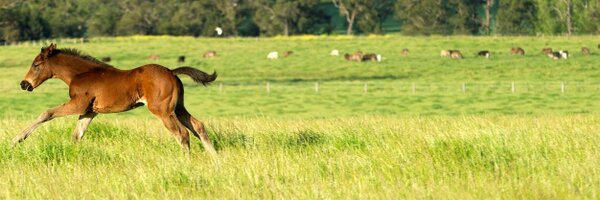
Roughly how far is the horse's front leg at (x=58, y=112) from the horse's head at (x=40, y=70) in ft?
2.79

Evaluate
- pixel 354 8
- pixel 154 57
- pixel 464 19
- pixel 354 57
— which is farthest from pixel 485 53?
pixel 354 8

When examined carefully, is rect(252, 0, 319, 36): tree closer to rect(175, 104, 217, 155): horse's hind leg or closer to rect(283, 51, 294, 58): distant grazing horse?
rect(283, 51, 294, 58): distant grazing horse

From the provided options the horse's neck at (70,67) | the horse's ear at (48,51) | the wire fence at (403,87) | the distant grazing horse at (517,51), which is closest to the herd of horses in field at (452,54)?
the distant grazing horse at (517,51)

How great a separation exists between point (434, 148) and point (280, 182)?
248cm

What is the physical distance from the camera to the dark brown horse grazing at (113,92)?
49.4 ft

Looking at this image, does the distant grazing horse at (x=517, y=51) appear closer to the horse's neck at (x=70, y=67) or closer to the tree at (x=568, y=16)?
the tree at (x=568, y=16)

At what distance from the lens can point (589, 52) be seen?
87.1 m

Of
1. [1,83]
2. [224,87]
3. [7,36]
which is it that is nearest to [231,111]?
[224,87]

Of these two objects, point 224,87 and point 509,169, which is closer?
point 509,169

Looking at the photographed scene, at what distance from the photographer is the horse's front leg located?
48.6ft

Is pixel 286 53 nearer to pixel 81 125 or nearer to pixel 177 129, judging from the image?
pixel 81 125

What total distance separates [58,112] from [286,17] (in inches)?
5714

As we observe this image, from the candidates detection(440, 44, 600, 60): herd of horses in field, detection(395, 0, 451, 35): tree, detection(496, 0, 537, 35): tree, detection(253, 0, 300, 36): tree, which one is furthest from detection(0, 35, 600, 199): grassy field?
detection(395, 0, 451, 35): tree

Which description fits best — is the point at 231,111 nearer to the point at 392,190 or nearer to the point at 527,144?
the point at 527,144
